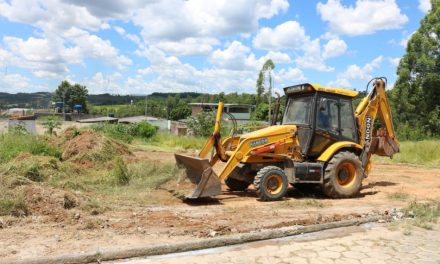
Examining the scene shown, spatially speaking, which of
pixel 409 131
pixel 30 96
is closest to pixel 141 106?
pixel 30 96

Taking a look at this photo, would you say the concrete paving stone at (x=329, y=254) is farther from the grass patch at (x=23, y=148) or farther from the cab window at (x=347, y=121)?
the grass patch at (x=23, y=148)

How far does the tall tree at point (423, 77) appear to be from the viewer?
3384cm

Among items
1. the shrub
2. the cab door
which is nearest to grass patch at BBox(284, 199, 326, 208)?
the cab door

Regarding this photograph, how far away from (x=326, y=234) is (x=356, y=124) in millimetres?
4773

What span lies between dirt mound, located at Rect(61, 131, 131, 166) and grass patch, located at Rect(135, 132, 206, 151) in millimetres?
8744

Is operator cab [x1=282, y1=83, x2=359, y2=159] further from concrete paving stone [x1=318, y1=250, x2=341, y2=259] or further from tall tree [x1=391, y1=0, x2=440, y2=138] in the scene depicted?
tall tree [x1=391, y1=0, x2=440, y2=138]

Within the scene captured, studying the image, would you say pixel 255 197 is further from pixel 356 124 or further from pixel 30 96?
pixel 30 96

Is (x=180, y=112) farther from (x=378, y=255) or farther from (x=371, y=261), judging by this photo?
(x=371, y=261)

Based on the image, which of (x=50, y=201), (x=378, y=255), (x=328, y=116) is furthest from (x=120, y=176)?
(x=378, y=255)

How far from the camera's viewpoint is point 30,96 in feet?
402

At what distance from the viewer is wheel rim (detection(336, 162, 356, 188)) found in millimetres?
10984

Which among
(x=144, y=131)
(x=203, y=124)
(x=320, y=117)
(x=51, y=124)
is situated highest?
(x=320, y=117)

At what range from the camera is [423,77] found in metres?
34.2

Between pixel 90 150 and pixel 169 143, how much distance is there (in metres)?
16.0
